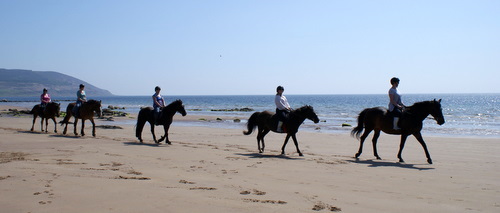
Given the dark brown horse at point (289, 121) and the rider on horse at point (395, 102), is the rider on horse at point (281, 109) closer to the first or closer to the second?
the dark brown horse at point (289, 121)

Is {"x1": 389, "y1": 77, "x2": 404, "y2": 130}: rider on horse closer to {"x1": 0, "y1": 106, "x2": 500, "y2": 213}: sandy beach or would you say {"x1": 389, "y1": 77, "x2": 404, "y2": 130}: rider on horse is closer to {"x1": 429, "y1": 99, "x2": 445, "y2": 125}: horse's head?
{"x1": 429, "y1": 99, "x2": 445, "y2": 125}: horse's head

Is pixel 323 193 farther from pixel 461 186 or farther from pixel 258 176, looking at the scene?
pixel 461 186

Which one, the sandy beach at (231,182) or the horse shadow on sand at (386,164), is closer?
the sandy beach at (231,182)

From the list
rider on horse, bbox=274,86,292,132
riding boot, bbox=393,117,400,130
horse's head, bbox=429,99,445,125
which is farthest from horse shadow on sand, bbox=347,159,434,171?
rider on horse, bbox=274,86,292,132

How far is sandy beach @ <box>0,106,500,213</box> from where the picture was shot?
5.35 metres

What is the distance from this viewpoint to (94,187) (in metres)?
6.12

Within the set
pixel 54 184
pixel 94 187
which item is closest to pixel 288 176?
pixel 94 187

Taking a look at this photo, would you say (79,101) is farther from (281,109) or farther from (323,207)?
(323,207)

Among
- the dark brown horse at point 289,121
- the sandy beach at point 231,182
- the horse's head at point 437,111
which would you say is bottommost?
the sandy beach at point 231,182

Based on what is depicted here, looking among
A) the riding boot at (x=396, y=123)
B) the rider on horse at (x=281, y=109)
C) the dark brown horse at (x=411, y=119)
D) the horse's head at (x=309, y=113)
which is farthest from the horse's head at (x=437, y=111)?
the rider on horse at (x=281, y=109)

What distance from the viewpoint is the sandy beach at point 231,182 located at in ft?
17.6

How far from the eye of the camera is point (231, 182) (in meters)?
6.93

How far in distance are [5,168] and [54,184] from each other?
6.79 ft

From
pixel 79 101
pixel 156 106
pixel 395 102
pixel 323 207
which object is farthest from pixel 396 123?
pixel 79 101
